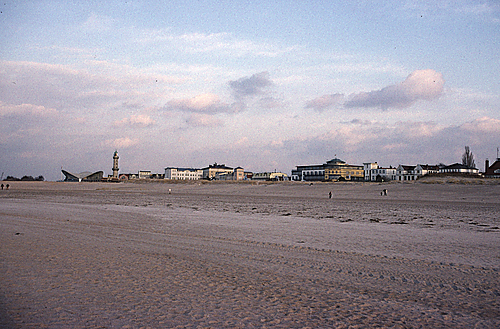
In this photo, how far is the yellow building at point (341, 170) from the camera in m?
152

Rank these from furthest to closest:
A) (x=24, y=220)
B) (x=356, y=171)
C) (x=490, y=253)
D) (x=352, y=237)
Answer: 1. (x=356, y=171)
2. (x=24, y=220)
3. (x=352, y=237)
4. (x=490, y=253)

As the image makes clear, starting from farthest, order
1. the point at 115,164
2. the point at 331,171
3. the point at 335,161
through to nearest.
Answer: the point at 115,164 → the point at 335,161 → the point at 331,171

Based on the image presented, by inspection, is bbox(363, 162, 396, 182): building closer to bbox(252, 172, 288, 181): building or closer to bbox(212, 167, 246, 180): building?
bbox(252, 172, 288, 181): building

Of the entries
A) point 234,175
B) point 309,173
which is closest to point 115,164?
point 234,175

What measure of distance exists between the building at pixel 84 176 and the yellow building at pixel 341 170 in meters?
90.5

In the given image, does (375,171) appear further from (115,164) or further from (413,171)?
(115,164)

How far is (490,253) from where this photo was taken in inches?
396

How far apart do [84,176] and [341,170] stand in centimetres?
10631

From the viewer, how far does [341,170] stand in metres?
154

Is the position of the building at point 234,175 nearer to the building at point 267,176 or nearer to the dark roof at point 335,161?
the building at point 267,176

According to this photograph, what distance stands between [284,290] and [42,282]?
4.37 m

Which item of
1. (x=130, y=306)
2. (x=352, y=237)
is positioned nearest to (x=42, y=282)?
(x=130, y=306)

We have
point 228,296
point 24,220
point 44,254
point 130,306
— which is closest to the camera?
point 130,306

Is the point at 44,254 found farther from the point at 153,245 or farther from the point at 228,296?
the point at 228,296
